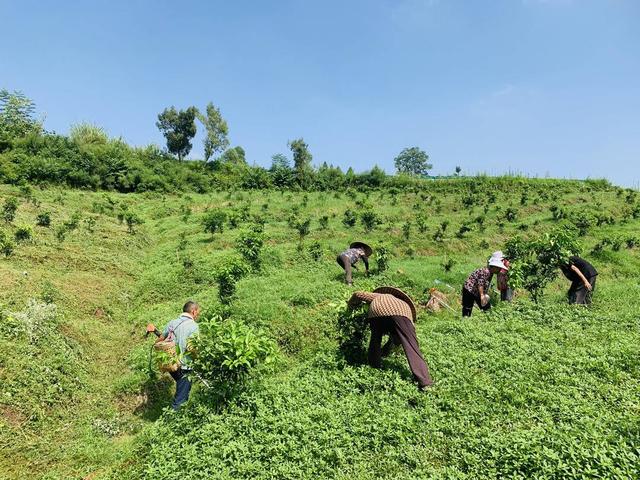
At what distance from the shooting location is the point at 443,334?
789cm

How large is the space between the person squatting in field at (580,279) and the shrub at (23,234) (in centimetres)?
1547

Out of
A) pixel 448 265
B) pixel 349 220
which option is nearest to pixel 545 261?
pixel 448 265

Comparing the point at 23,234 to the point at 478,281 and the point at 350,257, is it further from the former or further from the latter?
the point at 478,281

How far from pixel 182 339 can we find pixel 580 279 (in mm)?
9020

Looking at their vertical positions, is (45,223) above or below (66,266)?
above

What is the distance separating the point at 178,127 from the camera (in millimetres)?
41938

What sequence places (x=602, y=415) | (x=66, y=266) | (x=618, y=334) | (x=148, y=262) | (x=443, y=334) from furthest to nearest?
(x=148, y=262), (x=66, y=266), (x=443, y=334), (x=618, y=334), (x=602, y=415)

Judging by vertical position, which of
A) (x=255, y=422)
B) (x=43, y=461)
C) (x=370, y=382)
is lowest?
(x=43, y=461)

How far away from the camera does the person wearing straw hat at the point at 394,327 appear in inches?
236

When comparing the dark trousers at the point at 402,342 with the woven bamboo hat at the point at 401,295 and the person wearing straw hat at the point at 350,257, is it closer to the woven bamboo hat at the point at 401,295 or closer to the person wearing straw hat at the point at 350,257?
the woven bamboo hat at the point at 401,295

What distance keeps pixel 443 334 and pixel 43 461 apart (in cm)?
→ 668

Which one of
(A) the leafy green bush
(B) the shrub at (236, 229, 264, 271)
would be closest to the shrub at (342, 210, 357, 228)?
(B) the shrub at (236, 229, 264, 271)

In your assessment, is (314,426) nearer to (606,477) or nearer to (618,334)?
(606,477)

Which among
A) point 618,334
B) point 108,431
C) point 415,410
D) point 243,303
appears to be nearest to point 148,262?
point 243,303
